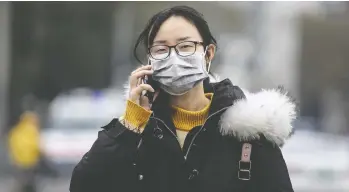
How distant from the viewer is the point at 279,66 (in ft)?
75.0

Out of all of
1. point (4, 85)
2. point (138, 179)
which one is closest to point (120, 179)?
point (138, 179)

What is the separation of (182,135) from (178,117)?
0.20 ft

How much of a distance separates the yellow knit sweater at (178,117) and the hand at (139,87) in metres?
0.03

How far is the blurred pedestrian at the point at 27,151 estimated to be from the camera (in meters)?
10.5

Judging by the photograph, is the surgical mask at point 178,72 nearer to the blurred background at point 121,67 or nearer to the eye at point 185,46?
the eye at point 185,46

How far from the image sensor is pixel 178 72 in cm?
249

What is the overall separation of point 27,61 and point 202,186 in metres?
21.5

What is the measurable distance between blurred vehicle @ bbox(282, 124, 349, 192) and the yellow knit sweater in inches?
397

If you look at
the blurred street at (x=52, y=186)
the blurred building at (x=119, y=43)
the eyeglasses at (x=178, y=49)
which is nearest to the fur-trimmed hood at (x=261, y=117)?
the eyeglasses at (x=178, y=49)

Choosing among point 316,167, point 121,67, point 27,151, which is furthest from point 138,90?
point 121,67

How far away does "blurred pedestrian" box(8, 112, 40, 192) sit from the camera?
10.5m

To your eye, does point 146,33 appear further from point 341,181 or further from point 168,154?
point 341,181

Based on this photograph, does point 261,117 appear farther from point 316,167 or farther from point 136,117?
point 316,167

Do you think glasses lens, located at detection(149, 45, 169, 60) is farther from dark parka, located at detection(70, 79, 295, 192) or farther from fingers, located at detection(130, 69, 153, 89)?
dark parka, located at detection(70, 79, 295, 192)
